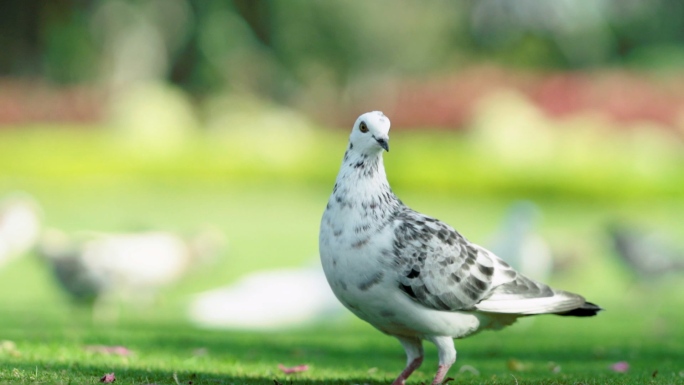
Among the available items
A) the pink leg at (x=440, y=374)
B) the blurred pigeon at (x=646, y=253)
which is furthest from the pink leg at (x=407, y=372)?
the blurred pigeon at (x=646, y=253)

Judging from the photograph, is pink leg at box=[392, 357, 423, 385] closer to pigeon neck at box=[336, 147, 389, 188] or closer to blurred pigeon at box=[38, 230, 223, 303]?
pigeon neck at box=[336, 147, 389, 188]

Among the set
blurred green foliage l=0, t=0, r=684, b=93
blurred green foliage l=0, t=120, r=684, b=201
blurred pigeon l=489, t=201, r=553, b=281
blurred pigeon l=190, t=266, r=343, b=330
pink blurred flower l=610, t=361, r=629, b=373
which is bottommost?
pink blurred flower l=610, t=361, r=629, b=373

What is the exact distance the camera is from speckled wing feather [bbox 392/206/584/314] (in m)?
5.41

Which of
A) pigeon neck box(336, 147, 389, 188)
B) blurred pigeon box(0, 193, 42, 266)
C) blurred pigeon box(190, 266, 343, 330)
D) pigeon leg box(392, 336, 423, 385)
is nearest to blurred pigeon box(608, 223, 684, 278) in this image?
blurred pigeon box(190, 266, 343, 330)

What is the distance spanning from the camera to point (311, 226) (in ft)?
65.5

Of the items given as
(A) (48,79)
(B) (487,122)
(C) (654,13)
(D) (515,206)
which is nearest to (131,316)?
(D) (515,206)

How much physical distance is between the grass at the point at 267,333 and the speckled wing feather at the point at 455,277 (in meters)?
0.49

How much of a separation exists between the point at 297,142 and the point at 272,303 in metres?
12.6

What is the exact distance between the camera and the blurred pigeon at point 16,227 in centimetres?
1268

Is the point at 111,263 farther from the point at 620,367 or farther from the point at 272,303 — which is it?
the point at 620,367

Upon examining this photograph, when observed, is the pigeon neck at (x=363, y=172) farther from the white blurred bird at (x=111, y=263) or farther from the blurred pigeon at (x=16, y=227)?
the blurred pigeon at (x=16, y=227)

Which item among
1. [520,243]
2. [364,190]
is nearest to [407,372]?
[364,190]

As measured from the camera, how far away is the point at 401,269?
5.36m

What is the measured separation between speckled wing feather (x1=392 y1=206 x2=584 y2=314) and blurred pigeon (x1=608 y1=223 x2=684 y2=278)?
7.41 metres
